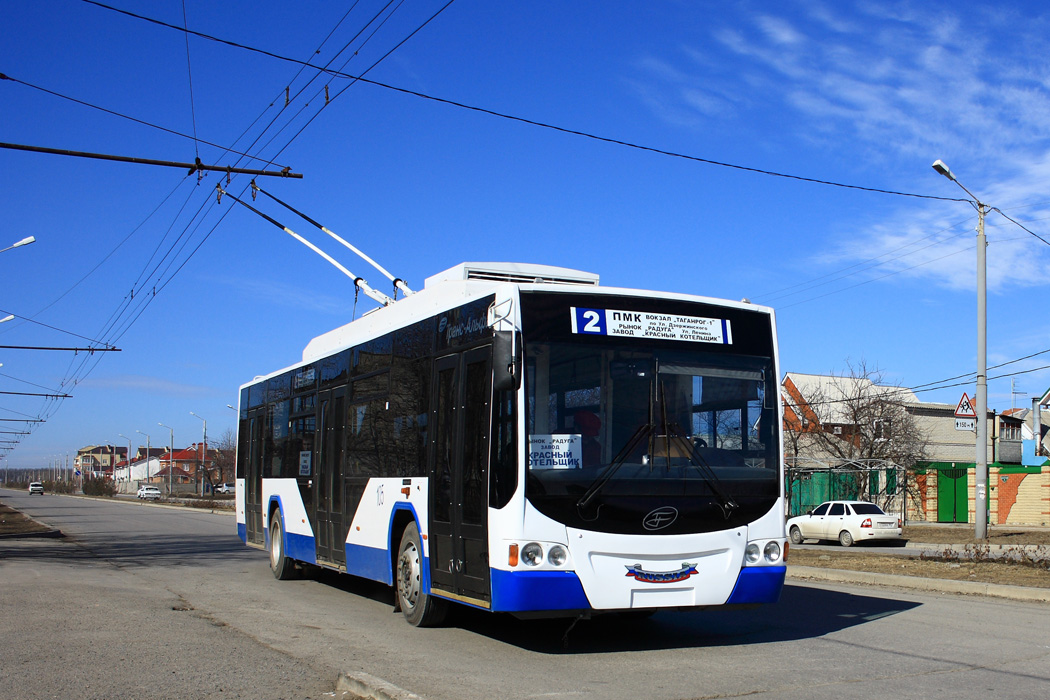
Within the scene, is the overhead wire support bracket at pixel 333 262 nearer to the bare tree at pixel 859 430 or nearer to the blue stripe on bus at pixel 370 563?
the blue stripe on bus at pixel 370 563

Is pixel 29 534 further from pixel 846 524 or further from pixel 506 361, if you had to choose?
pixel 506 361

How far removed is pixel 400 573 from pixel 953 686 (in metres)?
5.33

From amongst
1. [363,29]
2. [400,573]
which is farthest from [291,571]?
[363,29]

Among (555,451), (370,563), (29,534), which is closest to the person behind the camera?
(555,451)

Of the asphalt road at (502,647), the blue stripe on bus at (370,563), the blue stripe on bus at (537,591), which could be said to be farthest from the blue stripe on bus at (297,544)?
the blue stripe on bus at (537,591)

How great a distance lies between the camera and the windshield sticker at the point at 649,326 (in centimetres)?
841

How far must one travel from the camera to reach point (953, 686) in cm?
693

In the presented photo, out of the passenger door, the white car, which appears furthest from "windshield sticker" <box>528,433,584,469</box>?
the passenger door

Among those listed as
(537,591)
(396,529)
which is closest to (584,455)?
(537,591)

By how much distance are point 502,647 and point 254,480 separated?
9.50 metres

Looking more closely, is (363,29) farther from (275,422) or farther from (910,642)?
(910,642)

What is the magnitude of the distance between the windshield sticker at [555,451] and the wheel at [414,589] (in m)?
2.13

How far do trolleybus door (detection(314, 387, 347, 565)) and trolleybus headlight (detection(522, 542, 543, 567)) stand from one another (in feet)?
15.4

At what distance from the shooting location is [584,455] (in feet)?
26.3
